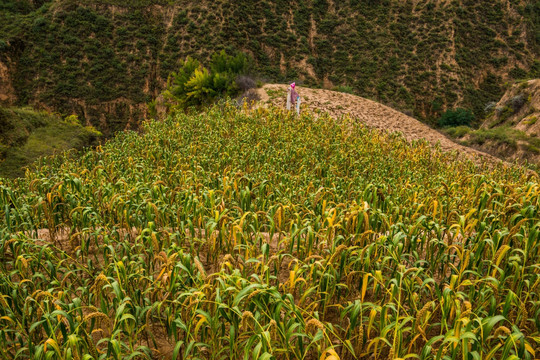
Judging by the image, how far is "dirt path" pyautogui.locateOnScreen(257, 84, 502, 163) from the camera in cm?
1319

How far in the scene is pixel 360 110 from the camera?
1438 centimetres

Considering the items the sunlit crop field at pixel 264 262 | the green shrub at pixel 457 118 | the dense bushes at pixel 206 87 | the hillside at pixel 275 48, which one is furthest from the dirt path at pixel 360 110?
the green shrub at pixel 457 118

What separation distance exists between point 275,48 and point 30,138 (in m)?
23.5

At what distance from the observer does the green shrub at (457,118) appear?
26656mm

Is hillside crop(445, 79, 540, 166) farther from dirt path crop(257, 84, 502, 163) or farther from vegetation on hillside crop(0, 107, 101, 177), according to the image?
vegetation on hillside crop(0, 107, 101, 177)

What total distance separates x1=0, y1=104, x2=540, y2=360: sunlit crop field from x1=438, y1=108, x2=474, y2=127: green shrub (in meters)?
21.3

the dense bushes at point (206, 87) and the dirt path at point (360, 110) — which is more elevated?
the dense bushes at point (206, 87)

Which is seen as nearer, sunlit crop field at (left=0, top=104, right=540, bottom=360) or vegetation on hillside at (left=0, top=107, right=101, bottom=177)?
sunlit crop field at (left=0, top=104, right=540, bottom=360)

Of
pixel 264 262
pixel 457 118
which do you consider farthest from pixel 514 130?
pixel 264 262

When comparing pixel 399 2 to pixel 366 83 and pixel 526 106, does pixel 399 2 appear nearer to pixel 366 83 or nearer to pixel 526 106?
pixel 366 83

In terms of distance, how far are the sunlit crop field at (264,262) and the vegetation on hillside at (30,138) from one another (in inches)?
159

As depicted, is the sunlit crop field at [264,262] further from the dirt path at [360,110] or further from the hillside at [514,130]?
the hillside at [514,130]

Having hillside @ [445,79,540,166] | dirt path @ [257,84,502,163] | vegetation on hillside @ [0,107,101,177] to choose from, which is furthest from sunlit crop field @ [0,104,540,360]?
hillside @ [445,79,540,166]

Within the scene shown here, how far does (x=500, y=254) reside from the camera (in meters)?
2.39
